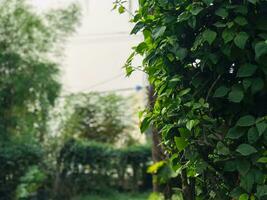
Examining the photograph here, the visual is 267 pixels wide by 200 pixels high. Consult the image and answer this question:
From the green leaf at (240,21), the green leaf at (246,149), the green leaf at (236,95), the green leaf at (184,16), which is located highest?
the green leaf at (184,16)

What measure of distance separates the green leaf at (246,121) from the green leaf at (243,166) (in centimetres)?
11

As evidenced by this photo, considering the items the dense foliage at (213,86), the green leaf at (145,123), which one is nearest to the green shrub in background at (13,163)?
the green leaf at (145,123)

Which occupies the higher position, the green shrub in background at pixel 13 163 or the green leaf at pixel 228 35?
the green leaf at pixel 228 35

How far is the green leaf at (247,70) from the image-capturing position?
4.69ft

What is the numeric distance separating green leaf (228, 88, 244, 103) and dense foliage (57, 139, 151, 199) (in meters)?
7.65

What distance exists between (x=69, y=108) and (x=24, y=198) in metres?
3.60

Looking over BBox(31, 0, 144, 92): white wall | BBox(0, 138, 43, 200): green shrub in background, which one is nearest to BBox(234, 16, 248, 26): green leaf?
BBox(0, 138, 43, 200): green shrub in background

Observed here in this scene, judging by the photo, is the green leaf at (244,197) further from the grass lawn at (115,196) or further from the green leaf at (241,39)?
the grass lawn at (115,196)

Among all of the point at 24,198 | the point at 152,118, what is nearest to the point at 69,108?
the point at 24,198

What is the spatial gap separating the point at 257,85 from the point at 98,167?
815 cm

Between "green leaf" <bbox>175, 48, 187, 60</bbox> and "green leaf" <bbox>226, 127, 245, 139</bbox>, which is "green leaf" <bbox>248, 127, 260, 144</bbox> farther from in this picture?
"green leaf" <bbox>175, 48, 187, 60</bbox>

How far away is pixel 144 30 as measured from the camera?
5.55 feet

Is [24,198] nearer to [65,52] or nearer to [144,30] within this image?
[65,52]

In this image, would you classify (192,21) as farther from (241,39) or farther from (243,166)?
(243,166)
